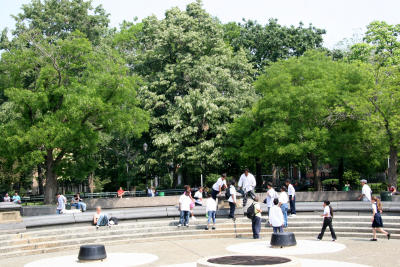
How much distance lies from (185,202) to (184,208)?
0.34m

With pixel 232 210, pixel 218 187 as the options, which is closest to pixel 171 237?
pixel 232 210

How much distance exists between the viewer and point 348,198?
33.4 metres

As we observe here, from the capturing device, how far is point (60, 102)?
3512cm

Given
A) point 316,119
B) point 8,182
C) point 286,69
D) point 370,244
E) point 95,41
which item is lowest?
point 370,244

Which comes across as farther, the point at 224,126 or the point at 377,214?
the point at 224,126

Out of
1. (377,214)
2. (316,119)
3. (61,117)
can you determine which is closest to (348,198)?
(316,119)

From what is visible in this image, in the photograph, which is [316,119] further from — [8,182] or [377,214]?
[8,182]

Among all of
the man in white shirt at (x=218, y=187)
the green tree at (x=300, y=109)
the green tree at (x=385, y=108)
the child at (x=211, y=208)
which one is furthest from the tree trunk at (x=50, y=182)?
the green tree at (x=385, y=108)

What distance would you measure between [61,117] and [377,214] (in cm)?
2207

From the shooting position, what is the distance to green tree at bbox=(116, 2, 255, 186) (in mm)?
41531

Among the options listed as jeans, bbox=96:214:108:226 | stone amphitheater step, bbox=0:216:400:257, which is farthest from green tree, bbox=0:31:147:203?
stone amphitheater step, bbox=0:216:400:257

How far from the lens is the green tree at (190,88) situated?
41.5 m

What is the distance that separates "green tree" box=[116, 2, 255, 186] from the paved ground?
66.2ft

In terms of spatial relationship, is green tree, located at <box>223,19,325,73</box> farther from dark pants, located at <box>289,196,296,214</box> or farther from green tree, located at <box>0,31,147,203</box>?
dark pants, located at <box>289,196,296,214</box>
